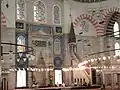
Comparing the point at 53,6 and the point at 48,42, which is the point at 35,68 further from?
the point at 53,6

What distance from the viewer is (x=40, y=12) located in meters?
23.2

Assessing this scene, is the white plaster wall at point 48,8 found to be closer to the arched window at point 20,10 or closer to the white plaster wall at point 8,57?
the arched window at point 20,10

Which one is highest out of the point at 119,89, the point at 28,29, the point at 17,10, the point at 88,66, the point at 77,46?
the point at 17,10

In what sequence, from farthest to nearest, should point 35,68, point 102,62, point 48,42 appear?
point 102,62
point 48,42
point 35,68

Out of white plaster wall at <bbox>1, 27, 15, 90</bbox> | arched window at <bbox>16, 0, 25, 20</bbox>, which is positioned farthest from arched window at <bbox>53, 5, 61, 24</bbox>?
white plaster wall at <bbox>1, 27, 15, 90</bbox>

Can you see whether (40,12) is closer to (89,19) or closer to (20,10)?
(20,10)

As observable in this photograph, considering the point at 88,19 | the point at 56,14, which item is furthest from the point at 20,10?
the point at 88,19

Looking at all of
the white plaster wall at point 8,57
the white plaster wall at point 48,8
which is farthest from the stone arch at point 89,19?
the white plaster wall at point 8,57

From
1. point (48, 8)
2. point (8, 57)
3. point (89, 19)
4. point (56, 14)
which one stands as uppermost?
point (48, 8)

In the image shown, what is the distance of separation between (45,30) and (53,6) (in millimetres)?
2653

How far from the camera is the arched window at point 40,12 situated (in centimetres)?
2283

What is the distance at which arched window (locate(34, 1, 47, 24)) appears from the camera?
74.9 ft

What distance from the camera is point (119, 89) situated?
69.1 ft

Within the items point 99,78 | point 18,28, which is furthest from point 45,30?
point 99,78
